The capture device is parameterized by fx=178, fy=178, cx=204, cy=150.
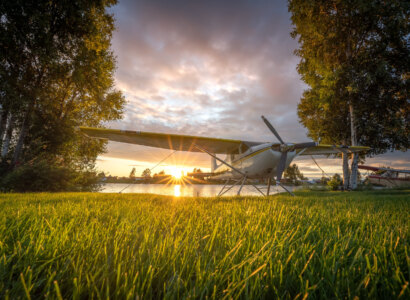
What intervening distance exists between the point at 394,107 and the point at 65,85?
21.2 meters

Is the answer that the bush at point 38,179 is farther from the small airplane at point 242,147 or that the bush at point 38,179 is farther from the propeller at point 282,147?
the propeller at point 282,147

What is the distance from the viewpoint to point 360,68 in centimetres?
1185

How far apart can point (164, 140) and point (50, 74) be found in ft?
27.7

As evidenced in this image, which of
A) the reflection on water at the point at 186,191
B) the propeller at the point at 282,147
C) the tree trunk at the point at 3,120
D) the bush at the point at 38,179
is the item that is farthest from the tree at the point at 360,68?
the tree trunk at the point at 3,120

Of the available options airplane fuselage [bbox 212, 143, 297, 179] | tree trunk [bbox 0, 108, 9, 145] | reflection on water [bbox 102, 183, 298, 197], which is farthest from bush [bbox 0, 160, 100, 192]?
airplane fuselage [bbox 212, 143, 297, 179]

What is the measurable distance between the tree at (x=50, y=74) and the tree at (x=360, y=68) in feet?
46.3

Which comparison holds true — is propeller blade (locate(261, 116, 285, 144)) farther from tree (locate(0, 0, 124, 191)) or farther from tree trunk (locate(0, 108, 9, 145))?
tree trunk (locate(0, 108, 9, 145))

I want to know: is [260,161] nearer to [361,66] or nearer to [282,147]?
[282,147]

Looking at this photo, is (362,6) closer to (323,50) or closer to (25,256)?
(323,50)

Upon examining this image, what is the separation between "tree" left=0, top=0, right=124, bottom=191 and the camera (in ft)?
27.9

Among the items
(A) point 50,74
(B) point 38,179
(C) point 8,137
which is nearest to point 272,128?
(B) point 38,179

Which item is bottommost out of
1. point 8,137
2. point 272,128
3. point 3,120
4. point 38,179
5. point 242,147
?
point 38,179

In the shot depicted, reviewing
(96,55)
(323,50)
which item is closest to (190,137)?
(96,55)

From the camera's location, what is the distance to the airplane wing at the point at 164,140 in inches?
215
